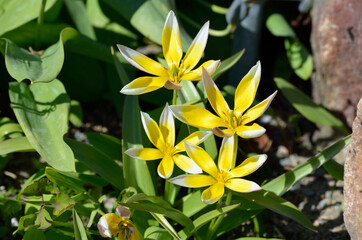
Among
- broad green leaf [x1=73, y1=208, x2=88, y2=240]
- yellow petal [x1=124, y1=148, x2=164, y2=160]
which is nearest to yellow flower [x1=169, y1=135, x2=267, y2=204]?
yellow petal [x1=124, y1=148, x2=164, y2=160]

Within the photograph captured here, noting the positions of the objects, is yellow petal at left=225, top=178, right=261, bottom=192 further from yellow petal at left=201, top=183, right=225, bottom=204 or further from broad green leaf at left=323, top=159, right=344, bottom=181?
broad green leaf at left=323, top=159, right=344, bottom=181

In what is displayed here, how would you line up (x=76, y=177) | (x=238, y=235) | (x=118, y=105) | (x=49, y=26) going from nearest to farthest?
1. (x=76, y=177)
2. (x=238, y=235)
3. (x=49, y=26)
4. (x=118, y=105)

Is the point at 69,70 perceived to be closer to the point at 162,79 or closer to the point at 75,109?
the point at 75,109

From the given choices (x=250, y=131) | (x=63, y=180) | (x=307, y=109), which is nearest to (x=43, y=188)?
(x=63, y=180)

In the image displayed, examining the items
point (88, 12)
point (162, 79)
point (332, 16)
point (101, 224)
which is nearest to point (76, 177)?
point (101, 224)

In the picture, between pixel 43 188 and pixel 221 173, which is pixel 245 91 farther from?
pixel 43 188

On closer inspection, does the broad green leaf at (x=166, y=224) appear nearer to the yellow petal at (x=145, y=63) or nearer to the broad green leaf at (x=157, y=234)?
the broad green leaf at (x=157, y=234)
